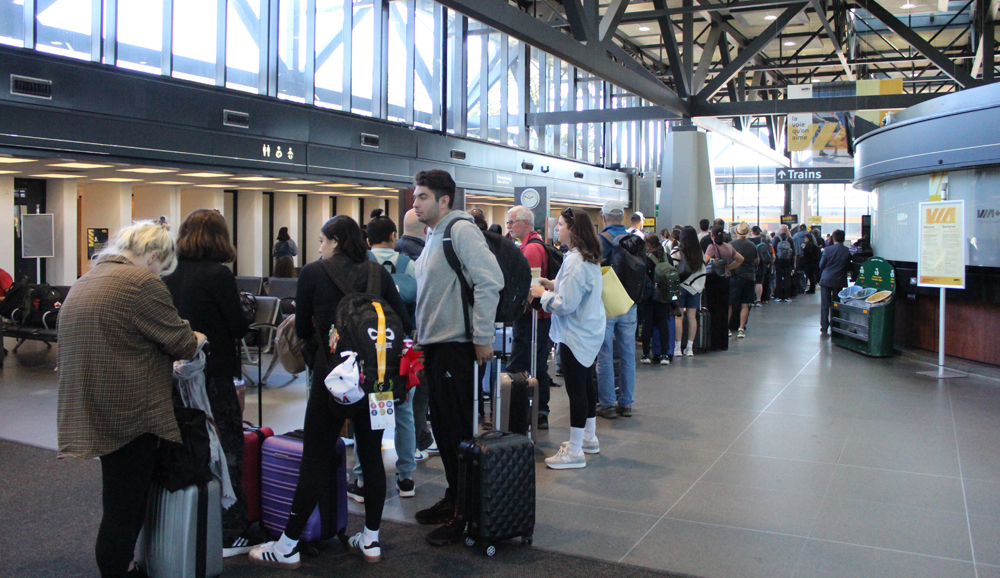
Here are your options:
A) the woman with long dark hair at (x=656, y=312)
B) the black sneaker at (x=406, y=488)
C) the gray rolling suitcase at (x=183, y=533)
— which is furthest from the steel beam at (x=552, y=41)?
the gray rolling suitcase at (x=183, y=533)

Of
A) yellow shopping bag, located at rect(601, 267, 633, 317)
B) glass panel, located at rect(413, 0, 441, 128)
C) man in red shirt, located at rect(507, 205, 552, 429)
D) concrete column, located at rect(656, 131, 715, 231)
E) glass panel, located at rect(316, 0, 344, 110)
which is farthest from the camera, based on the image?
concrete column, located at rect(656, 131, 715, 231)

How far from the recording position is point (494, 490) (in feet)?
11.3

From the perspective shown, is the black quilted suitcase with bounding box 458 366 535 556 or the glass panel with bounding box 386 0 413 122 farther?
the glass panel with bounding box 386 0 413 122

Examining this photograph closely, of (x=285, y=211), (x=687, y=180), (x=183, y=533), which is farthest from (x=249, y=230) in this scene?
(x=183, y=533)

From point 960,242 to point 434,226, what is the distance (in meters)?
6.73

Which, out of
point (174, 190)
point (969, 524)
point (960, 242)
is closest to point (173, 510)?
point (969, 524)

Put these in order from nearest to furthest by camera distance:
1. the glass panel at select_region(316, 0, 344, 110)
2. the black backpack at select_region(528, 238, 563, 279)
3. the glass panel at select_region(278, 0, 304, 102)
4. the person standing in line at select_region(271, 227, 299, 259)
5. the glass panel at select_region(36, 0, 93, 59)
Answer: the black backpack at select_region(528, 238, 563, 279), the glass panel at select_region(36, 0, 93, 59), the glass panel at select_region(278, 0, 304, 102), the glass panel at select_region(316, 0, 344, 110), the person standing in line at select_region(271, 227, 299, 259)

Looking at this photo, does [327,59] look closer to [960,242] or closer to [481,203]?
[481,203]

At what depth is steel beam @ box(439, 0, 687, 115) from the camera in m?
9.27

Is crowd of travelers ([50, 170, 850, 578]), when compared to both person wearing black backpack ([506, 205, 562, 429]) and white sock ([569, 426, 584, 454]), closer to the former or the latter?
white sock ([569, 426, 584, 454])

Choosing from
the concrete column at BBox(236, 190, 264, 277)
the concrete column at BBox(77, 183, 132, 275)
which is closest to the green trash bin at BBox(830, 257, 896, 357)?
the concrete column at BBox(236, 190, 264, 277)

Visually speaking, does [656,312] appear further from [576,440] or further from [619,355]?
[576,440]

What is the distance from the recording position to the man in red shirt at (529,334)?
552 centimetres

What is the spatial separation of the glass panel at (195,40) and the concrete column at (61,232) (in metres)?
3.08
